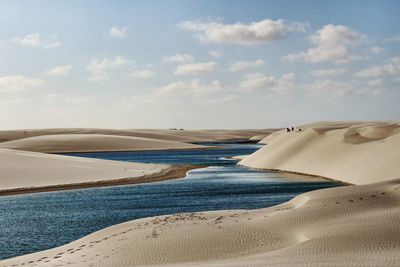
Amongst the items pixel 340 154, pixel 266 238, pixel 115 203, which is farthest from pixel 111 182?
pixel 266 238

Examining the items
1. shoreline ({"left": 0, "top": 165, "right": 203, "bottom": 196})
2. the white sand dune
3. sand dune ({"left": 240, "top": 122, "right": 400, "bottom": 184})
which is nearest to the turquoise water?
shoreline ({"left": 0, "top": 165, "right": 203, "bottom": 196})

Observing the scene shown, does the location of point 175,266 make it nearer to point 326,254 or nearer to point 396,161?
point 326,254

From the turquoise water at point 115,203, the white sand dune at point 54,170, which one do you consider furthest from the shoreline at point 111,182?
the turquoise water at point 115,203

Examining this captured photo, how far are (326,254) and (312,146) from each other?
49.6 metres

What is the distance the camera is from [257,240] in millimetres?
20422

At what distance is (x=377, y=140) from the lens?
190 feet

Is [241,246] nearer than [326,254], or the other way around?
[326,254]

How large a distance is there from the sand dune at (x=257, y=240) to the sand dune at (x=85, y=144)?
107614mm

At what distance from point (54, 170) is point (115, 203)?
21.1m

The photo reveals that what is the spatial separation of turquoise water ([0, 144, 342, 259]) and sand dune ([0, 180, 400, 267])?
301 centimetres

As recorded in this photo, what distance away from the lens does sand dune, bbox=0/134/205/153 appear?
132500 mm

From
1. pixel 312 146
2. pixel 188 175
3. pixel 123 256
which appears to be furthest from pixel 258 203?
pixel 312 146

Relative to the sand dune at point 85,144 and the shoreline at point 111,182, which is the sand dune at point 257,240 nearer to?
the shoreline at point 111,182

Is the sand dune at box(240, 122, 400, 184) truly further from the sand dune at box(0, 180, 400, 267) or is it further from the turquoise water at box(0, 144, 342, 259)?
the sand dune at box(0, 180, 400, 267)
